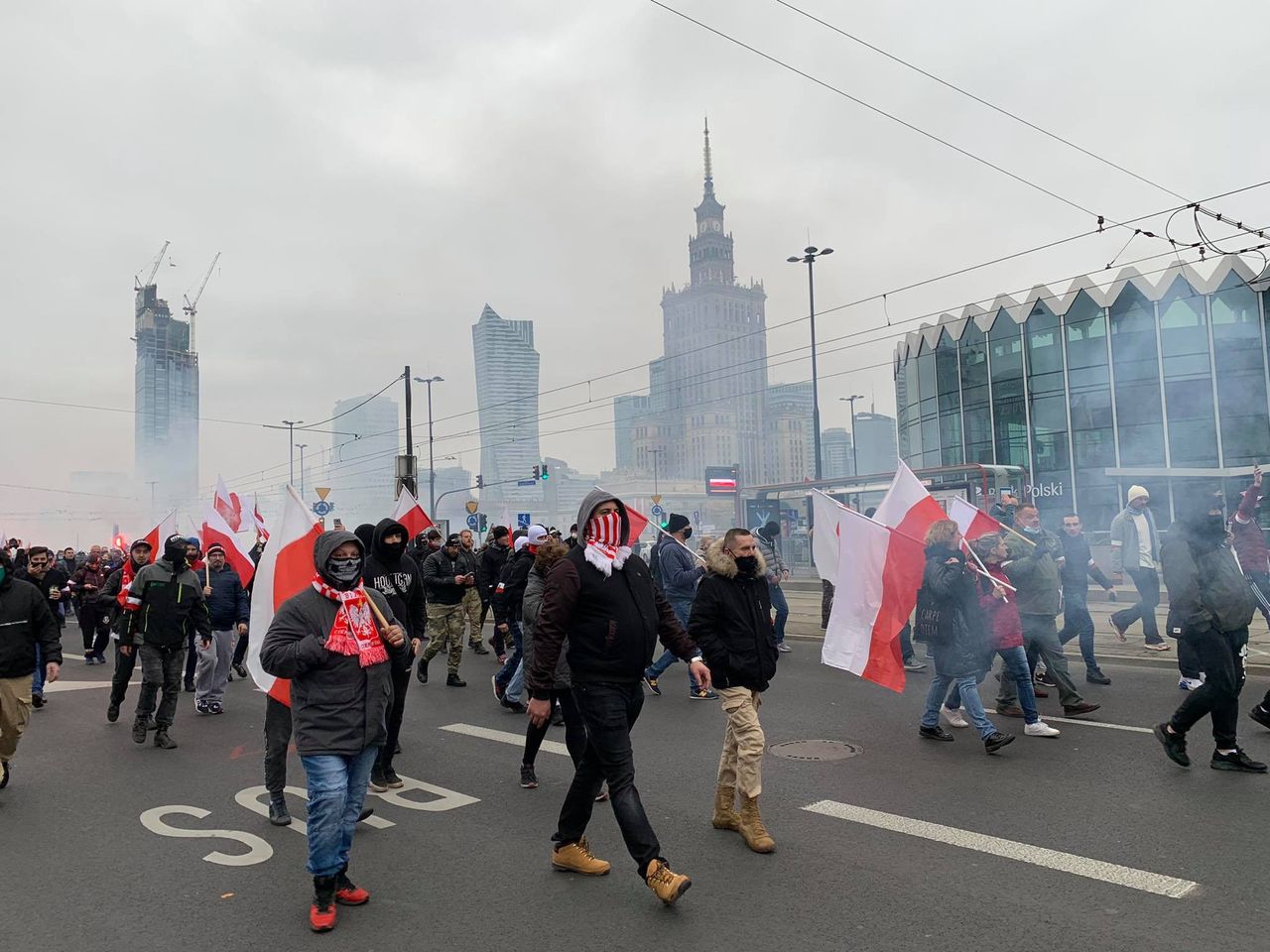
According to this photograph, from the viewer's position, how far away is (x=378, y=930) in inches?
152

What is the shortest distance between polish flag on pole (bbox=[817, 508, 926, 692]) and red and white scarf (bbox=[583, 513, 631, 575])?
3.34m

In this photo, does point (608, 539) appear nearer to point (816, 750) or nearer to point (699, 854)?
point (699, 854)

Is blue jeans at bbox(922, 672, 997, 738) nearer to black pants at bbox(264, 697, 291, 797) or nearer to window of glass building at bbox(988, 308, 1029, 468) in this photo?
black pants at bbox(264, 697, 291, 797)

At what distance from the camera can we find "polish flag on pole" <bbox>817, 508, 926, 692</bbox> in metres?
7.17

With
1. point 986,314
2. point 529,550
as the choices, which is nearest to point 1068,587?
point 529,550

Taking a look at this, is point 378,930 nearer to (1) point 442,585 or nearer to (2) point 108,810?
(2) point 108,810

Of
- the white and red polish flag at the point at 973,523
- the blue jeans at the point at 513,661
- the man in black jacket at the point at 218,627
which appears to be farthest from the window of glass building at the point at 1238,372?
the man in black jacket at the point at 218,627

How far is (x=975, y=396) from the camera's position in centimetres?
3825

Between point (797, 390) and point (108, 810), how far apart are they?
153135 millimetres

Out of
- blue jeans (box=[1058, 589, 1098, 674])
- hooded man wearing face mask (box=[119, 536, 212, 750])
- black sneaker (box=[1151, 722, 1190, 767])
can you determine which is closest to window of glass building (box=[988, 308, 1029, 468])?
blue jeans (box=[1058, 589, 1098, 674])

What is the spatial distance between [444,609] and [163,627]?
3.18 metres

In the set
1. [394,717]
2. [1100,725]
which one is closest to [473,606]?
[394,717]

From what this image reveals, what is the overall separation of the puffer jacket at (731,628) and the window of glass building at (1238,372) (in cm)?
2818

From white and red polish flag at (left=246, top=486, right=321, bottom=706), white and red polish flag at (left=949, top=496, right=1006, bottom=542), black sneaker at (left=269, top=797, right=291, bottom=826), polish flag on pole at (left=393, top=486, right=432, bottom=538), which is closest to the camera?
black sneaker at (left=269, top=797, right=291, bottom=826)
